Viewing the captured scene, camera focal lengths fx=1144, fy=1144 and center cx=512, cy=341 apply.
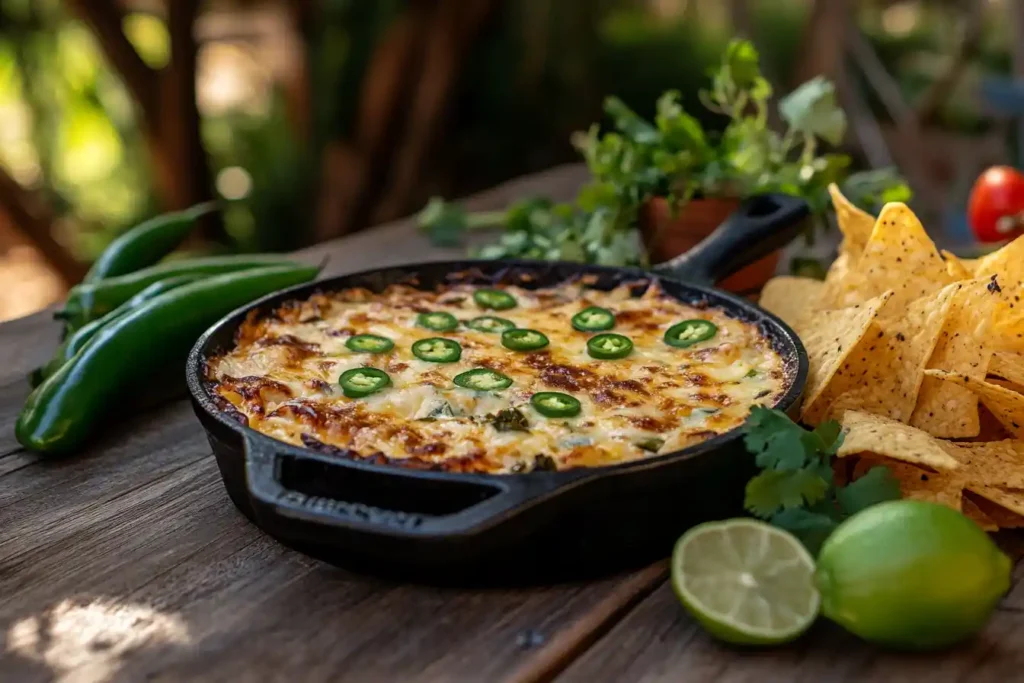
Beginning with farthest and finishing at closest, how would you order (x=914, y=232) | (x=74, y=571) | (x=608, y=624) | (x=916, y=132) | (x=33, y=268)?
(x=33, y=268) → (x=916, y=132) → (x=914, y=232) → (x=74, y=571) → (x=608, y=624)

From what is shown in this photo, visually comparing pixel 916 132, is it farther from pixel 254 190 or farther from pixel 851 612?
pixel 851 612

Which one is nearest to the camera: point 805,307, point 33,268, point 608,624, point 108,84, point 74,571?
point 608,624

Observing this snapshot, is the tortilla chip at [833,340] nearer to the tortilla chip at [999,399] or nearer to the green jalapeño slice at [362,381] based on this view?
the tortilla chip at [999,399]

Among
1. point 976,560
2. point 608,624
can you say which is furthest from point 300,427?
point 976,560

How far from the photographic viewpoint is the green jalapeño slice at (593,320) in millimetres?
2430

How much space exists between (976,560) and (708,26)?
7049 mm

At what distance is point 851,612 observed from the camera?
1517 millimetres

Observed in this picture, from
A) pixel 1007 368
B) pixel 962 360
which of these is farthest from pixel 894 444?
pixel 1007 368

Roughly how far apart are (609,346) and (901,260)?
620mm

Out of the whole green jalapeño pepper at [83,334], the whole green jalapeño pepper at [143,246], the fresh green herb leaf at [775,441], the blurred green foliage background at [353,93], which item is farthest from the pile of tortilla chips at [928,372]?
the blurred green foliage background at [353,93]

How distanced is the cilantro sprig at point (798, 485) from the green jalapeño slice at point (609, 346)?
53cm

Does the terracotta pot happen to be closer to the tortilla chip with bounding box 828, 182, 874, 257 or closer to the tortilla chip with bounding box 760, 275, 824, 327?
the tortilla chip with bounding box 760, 275, 824, 327

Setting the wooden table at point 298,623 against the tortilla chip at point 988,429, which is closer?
the wooden table at point 298,623

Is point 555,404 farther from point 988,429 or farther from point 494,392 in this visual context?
point 988,429
